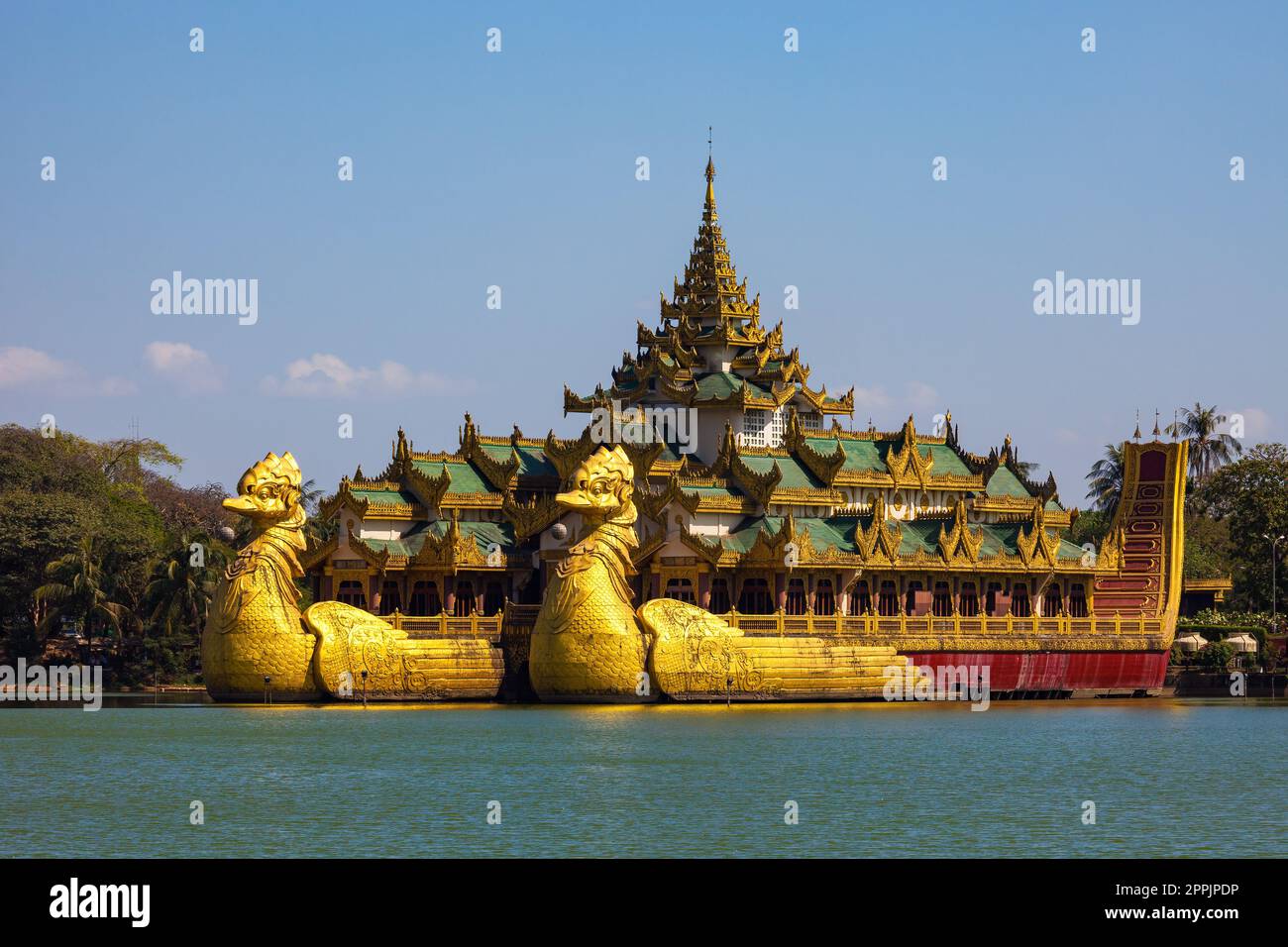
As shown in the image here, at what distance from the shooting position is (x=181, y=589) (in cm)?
8519

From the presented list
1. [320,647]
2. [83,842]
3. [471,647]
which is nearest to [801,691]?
[471,647]

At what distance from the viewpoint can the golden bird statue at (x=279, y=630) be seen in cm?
6875

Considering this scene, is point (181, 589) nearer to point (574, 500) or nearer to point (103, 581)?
point (103, 581)

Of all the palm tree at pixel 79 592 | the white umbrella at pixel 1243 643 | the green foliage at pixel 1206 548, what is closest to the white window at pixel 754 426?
the white umbrella at pixel 1243 643

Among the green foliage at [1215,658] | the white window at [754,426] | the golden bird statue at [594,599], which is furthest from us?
the green foliage at [1215,658]

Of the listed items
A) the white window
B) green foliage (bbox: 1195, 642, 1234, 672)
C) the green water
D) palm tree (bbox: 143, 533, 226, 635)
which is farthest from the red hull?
palm tree (bbox: 143, 533, 226, 635)

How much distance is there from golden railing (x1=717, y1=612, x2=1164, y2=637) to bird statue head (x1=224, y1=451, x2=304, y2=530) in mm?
13055

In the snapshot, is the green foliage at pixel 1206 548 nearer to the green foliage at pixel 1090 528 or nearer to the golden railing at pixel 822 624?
the green foliage at pixel 1090 528

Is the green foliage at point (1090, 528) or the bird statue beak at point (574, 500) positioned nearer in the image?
the bird statue beak at point (574, 500)

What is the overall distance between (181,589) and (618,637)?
73.5ft

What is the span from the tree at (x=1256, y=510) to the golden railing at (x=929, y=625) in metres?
11.2

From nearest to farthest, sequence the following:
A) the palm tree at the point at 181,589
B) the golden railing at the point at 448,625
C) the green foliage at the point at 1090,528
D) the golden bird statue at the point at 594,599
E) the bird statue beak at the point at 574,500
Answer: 1. the bird statue beak at the point at 574,500
2. the golden bird statue at the point at 594,599
3. the golden railing at the point at 448,625
4. the palm tree at the point at 181,589
5. the green foliage at the point at 1090,528
